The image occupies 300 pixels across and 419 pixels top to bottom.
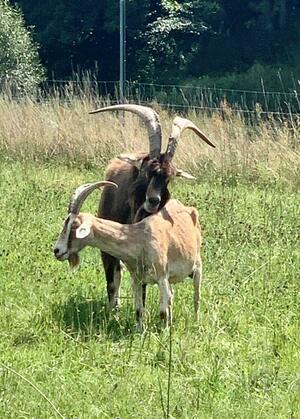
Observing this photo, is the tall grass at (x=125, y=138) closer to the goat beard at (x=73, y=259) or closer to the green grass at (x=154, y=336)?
the green grass at (x=154, y=336)

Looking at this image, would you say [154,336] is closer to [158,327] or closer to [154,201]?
[158,327]

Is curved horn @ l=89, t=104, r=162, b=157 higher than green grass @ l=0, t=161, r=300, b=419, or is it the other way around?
curved horn @ l=89, t=104, r=162, b=157

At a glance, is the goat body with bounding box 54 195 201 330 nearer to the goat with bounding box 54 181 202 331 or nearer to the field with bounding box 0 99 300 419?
the goat with bounding box 54 181 202 331

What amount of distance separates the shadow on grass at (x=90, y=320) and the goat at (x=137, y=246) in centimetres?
15

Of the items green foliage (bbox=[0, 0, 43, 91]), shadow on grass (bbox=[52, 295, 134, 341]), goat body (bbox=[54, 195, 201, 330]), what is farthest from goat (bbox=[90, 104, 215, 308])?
green foliage (bbox=[0, 0, 43, 91])

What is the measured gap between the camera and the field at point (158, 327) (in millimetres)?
5176

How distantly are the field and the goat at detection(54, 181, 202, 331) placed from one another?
20cm

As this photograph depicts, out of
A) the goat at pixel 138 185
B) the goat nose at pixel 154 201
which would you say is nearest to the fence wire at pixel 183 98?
the goat at pixel 138 185

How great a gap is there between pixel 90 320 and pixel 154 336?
555mm

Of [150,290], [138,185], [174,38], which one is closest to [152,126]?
[138,185]

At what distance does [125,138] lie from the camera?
14977mm

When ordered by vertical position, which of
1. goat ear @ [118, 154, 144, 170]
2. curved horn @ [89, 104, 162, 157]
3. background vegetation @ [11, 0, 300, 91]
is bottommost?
background vegetation @ [11, 0, 300, 91]

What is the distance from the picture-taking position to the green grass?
16.9ft

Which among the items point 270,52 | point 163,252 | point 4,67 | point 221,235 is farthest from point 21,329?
point 270,52
